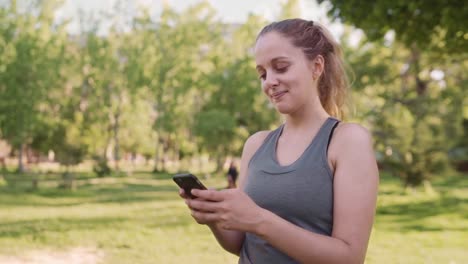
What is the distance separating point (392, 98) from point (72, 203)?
16630 millimetres

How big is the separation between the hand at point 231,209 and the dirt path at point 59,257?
8.64 m

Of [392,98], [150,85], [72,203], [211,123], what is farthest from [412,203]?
[150,85]

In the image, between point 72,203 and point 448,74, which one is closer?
point 72,203

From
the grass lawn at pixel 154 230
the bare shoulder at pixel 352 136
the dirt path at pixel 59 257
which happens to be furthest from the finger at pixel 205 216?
the dirt path at pixel 59 257

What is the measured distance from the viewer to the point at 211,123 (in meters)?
51.3

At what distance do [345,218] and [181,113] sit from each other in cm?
5759

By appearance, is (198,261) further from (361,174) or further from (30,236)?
(361,174)

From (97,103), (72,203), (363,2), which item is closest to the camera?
(363,2)

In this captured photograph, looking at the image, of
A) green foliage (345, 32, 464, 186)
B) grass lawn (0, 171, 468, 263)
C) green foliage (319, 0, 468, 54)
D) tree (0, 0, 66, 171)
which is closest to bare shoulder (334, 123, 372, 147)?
grass lawn (0, 171, 468, 263)

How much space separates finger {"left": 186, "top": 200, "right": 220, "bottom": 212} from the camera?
1782mm

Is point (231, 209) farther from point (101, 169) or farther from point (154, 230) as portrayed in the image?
point (101, 169)

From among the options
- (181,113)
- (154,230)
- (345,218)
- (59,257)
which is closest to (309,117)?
(345,218)

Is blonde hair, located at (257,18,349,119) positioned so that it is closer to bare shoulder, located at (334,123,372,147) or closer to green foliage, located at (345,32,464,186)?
bare shoulder, located at (334,123,372,147)

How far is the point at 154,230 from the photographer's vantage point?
47.0 feet
